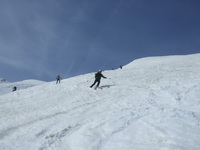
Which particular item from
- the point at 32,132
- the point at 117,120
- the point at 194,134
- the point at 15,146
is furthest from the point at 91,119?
the point at 194,134

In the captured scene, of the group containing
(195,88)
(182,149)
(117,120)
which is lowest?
(182,149)

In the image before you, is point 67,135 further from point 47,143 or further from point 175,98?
point 175,98

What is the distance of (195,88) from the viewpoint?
49.2 feet

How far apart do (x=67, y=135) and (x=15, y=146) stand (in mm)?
2059

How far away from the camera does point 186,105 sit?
40.5 feet

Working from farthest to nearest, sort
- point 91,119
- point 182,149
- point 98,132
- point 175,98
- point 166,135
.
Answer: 1. point 175,98
2. point 91,119
3. point 98,132
4. point 166,135
5. point 182,149

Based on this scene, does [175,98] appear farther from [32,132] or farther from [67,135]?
[32,132]

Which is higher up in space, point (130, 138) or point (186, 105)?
point (186, 105)

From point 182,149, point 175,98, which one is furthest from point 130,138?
point 175,98

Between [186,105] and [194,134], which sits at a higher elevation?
Answer: [186,105]

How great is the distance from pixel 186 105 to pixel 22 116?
9.38 metres

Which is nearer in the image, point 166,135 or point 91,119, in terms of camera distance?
point 166,135

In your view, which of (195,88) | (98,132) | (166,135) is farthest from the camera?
(195,88)

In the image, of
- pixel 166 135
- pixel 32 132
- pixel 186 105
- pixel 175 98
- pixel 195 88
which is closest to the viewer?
pixel 166 135
